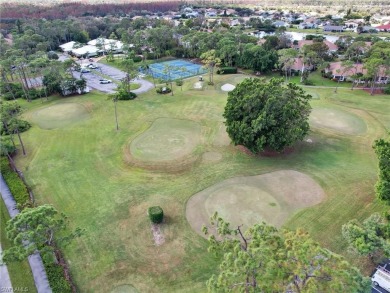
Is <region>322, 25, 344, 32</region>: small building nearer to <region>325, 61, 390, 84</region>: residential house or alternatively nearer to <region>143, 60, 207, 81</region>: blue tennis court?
<region>325, 61, 390, 84</region>: residential house

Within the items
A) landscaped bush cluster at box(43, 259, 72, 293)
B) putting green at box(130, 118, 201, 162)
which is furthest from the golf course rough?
landscaped bush cluster at box(43, 259, 72, 293)

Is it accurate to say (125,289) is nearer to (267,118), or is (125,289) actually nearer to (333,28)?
(267,118)

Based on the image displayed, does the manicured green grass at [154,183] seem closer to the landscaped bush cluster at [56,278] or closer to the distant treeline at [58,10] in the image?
the landscaped bush cluster at [56,278]

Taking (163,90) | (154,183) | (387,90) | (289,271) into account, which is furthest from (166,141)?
(387,90)

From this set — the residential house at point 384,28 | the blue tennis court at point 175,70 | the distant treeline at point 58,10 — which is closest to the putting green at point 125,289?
the blue tennis court at point 175,70

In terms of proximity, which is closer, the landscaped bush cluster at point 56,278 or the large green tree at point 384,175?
the landscaped bush cluster at point 56,278

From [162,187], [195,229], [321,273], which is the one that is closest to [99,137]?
[162,187]
